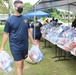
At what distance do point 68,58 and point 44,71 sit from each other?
2.15 metres

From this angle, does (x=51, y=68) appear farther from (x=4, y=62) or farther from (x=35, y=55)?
(x=4, y=62)

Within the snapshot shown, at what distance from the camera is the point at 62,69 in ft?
24.1

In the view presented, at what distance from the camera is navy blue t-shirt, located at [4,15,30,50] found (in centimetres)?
507

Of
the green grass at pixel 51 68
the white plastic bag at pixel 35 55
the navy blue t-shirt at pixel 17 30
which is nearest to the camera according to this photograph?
the navy blue t-shirt at pixel 17 30

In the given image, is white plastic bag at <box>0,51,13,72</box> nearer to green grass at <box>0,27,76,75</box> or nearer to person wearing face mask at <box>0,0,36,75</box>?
person wearing face mask at <box>0,0,36,75</box>

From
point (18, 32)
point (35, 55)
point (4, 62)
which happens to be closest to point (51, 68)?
→ point (35, 55)

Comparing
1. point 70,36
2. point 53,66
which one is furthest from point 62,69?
point 70,36

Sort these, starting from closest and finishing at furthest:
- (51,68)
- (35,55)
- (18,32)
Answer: (18,32) < (35,55) < (51,68)

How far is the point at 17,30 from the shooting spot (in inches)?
200

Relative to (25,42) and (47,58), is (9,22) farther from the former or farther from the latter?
(47,58)

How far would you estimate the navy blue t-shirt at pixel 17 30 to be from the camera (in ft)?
16.6

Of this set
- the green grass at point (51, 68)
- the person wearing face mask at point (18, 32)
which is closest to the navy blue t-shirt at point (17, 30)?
the person wearing face mask at point (18, 32)

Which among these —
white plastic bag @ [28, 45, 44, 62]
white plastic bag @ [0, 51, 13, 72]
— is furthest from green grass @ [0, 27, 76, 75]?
white plastic bag @ [0, 51, 13, 72]

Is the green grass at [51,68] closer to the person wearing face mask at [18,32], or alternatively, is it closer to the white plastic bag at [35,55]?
the white plastic bag at [35,55]
